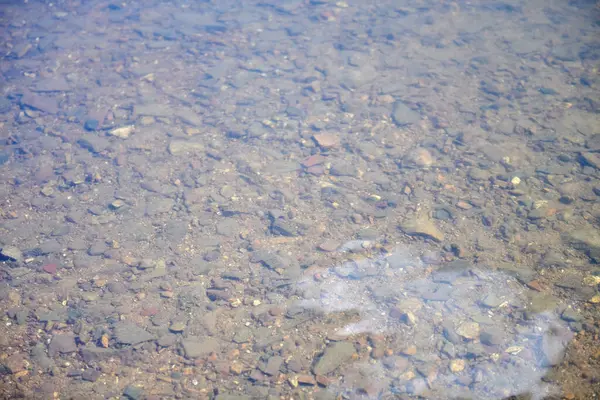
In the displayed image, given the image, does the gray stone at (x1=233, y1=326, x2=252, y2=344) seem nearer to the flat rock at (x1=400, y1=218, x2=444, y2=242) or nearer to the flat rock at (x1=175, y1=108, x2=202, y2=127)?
the flat rock at (x1=400, y1=218, x2=444, y2=242)

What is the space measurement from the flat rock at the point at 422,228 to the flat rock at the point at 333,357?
4.94 ft

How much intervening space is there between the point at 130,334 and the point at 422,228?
10.1 ft

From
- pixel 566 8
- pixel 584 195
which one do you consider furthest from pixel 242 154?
pixel 566 8

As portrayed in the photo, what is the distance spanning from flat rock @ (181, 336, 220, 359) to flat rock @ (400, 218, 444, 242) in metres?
2.29

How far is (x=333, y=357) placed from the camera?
11.9 ft

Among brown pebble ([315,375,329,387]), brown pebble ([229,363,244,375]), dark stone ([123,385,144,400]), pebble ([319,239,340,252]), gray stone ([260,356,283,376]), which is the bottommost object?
dark stone ([123,385,144,400])

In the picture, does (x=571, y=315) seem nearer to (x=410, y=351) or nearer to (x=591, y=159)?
(x=410, y=351)

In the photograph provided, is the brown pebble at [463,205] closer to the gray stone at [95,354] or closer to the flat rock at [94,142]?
the gray stone at [95,354]

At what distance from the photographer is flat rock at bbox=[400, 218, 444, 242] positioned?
4.58 meters

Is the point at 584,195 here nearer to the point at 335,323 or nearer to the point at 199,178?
the point at 335,323

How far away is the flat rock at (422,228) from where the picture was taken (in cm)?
458

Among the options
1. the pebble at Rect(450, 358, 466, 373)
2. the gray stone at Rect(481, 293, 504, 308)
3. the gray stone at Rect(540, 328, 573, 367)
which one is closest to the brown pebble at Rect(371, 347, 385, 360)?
the pebble at Rect(450, 358, 466, 373)

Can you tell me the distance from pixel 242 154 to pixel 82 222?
2.09 m

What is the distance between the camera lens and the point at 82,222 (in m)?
4.94
